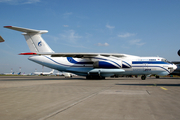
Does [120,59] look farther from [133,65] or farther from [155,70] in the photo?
[155,70]

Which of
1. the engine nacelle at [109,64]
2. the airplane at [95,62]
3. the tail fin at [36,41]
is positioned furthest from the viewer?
the tail fin at [36,41]

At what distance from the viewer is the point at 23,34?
29.1 meters

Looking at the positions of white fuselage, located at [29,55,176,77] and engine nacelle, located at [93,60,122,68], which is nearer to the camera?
engine nacelle, located at [93,60,122,68]

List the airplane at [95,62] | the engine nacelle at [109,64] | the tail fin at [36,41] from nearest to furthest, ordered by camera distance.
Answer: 1. the engine nacelle at [109,64]
2. the airplane at [95,62]
3. the tail fin at [36,41]

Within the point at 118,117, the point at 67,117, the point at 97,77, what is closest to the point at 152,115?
the point at 118,117

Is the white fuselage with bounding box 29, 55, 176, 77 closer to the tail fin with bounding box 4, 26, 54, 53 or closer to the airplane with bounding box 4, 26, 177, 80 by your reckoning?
the airplane with bounding box 4, 26, 177, 80

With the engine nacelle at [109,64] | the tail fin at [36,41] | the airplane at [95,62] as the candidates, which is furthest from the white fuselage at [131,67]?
the tail fin at [36,41]

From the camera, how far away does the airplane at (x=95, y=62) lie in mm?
27688

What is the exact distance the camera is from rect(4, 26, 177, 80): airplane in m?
27.7

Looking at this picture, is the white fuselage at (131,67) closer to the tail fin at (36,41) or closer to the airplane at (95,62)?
the airplane at (95,62)

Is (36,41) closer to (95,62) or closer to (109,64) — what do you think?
(95,62)

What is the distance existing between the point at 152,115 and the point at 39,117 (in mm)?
2745

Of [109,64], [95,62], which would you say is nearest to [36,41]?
[95,62]

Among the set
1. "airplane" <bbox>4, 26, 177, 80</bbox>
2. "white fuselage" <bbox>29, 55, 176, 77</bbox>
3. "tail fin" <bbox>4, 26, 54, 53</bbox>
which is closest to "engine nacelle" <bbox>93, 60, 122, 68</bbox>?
"airplane" <bbox>4, 26, 177, 80</bbox>
